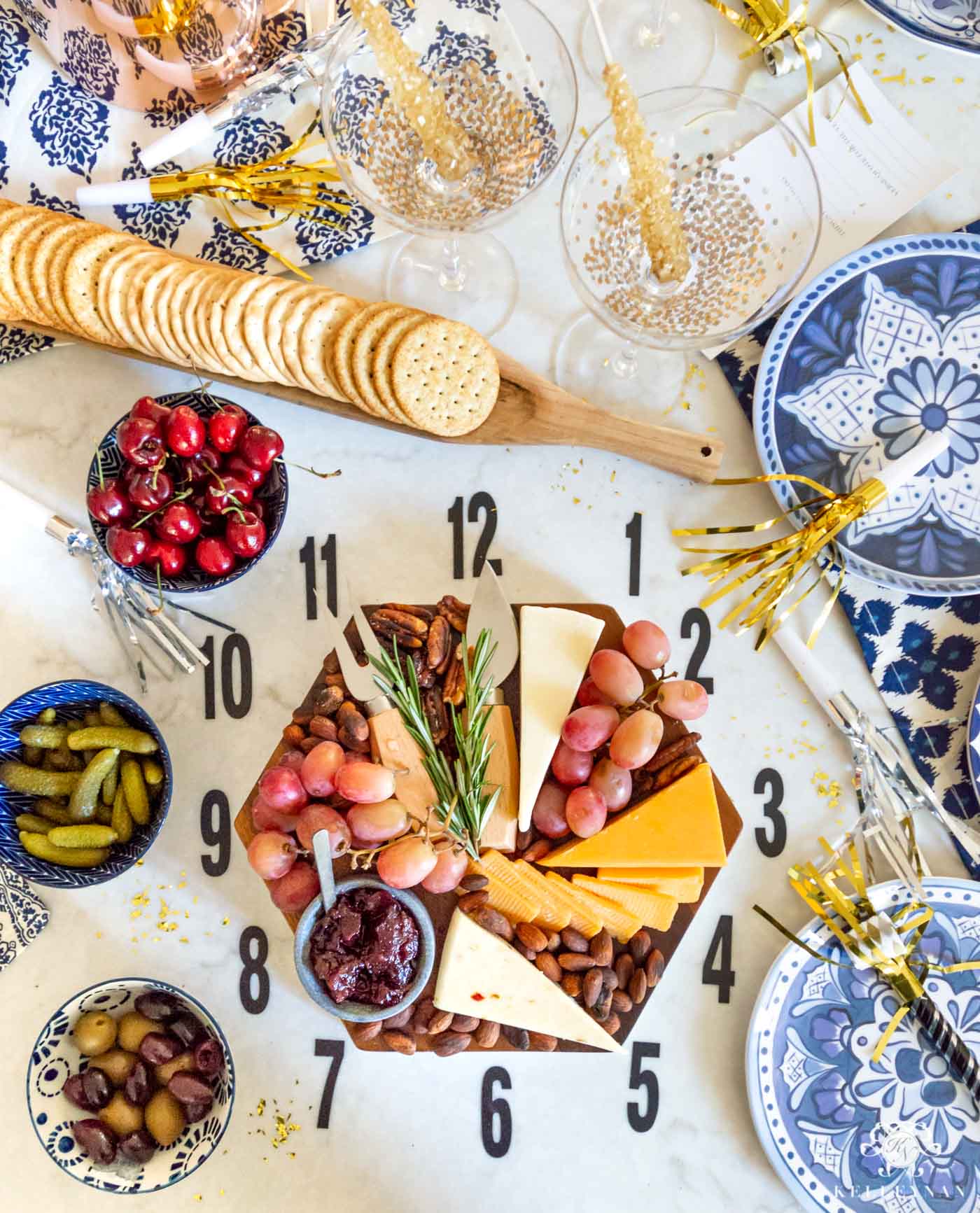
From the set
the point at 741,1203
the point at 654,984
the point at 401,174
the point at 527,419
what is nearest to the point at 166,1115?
the point at 654,984

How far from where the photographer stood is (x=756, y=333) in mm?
1232

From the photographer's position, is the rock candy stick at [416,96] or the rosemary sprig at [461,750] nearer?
the rock candy stick at [416,96]

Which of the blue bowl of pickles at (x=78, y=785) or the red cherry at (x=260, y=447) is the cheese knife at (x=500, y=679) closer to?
the red cherry at (x=260, y=447)

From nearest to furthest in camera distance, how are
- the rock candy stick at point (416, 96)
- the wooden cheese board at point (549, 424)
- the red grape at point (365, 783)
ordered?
the rock candy stick at point (416, 96) < the red grape at point (365, 783) < the wooden cheese board at point (549, 424)

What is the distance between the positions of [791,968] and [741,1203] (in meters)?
0.30

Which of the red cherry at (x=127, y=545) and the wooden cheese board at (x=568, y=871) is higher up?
the red cherry at (x=127, y=545)

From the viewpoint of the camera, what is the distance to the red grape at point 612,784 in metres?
1.13

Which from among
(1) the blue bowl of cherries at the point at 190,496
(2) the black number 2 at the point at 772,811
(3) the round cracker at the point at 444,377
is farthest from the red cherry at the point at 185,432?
(2) the black number 2 at the point at 772,811

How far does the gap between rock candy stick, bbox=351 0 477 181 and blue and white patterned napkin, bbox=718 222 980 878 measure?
0.68 m

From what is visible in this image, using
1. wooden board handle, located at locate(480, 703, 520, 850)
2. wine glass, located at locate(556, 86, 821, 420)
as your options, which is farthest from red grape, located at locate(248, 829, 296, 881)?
wine glass, located at locate(556, 86, 821, 420)

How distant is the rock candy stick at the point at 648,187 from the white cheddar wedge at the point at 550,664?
402mm

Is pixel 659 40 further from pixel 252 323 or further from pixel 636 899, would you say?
pixel 636 899

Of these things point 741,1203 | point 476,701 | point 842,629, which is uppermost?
point 842,629

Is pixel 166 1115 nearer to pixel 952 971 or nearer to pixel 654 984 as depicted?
pixel 654 984
